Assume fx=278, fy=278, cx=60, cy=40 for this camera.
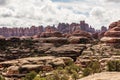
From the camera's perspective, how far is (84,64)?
14812 centimetres

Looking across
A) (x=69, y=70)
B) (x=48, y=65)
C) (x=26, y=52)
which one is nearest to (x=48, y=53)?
(x=26, y=52)

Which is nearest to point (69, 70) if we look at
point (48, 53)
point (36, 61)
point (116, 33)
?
point (36, 61)

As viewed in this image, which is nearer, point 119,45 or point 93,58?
point 93,58

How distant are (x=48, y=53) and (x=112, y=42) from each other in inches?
1746

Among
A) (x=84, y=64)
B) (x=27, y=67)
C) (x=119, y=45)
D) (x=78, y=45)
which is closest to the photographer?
(x=27, y=67)

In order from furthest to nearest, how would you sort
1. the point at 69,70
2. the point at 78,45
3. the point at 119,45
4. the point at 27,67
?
1. the point at 78,45
2. the point at 119,45
3. the point at 27,67
4. the point at 69,70

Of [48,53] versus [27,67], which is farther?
[48,53]

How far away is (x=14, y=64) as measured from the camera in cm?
14900

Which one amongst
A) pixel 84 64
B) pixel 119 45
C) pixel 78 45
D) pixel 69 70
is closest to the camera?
pixel 69 70

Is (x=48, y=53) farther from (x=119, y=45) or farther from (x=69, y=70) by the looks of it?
(x=69, y=70)

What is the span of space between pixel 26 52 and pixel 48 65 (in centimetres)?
5411

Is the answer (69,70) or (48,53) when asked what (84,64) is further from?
(48,53)

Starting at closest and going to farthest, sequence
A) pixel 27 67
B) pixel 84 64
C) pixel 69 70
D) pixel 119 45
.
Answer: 1. pixel 69 70
2. pixel 27 67
3. pixel 84 64
4. pixel 119 45

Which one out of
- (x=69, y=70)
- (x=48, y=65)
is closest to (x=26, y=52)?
(x=48, y=65)
